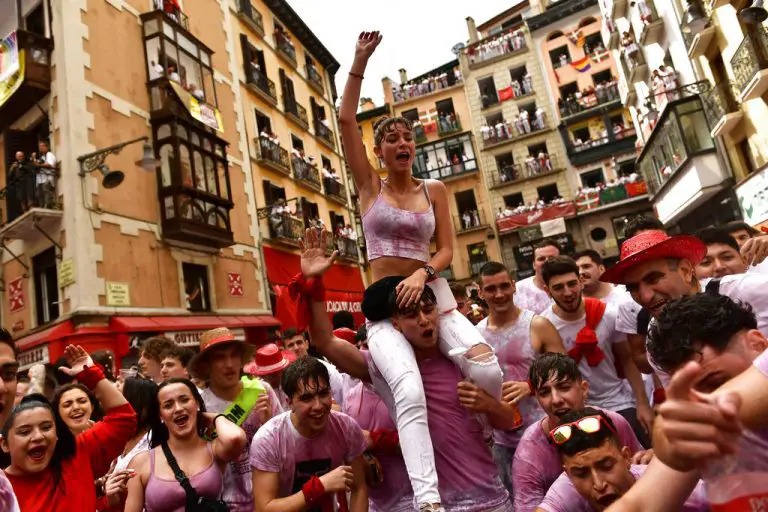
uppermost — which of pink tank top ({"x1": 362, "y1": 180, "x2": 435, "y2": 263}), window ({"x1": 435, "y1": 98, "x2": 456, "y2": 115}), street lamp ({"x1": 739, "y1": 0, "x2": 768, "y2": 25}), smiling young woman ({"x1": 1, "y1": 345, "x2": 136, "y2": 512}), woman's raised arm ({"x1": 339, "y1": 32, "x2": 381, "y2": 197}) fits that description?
window ({"x1": 435, "y1": 98, "x2": 456, "y2": 115})

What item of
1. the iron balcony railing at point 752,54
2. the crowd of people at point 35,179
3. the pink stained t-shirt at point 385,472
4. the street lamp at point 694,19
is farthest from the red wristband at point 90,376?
the street lamp at point 694,19

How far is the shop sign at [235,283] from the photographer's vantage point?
17500 mm

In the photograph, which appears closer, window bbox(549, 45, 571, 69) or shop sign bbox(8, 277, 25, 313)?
shop sign bbox(8, 277, 25, 313)

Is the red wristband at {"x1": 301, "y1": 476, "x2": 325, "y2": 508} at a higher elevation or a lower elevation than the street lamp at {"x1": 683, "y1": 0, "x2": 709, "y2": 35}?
lower

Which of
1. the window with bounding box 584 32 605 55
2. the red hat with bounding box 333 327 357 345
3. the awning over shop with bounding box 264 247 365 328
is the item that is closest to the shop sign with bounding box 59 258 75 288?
the awning over shop with bounding box 264 247 365 328

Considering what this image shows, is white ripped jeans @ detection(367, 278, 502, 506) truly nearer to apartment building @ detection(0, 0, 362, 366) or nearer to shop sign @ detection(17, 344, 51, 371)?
apartment building @ detection(0, 0, 362, 366)

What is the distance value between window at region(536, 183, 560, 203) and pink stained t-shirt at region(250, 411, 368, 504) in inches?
1290

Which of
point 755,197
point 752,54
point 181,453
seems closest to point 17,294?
point 181,453

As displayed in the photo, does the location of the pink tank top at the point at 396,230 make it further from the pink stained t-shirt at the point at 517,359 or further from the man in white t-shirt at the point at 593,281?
the man in white t-shirt at the point at 593,281

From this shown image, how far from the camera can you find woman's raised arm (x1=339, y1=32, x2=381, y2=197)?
10.9 feet

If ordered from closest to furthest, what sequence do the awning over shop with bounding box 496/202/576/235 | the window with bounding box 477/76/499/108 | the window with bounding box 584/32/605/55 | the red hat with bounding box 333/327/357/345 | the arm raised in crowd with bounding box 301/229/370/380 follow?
1. the arm raised in crowd with bounding box 301/229/370/380
2. the red hat with bounding box 333/327/357/345
3. the awning over shop with bounding box 496/202/576/235
4. the window with bounding box 584/32/605/55
5. the window with bounding box 477/76/499/108

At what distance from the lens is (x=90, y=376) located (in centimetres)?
366

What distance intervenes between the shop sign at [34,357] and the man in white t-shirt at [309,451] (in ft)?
37.1

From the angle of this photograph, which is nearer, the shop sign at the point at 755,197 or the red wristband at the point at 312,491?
the red wristband at the point at 312,491
